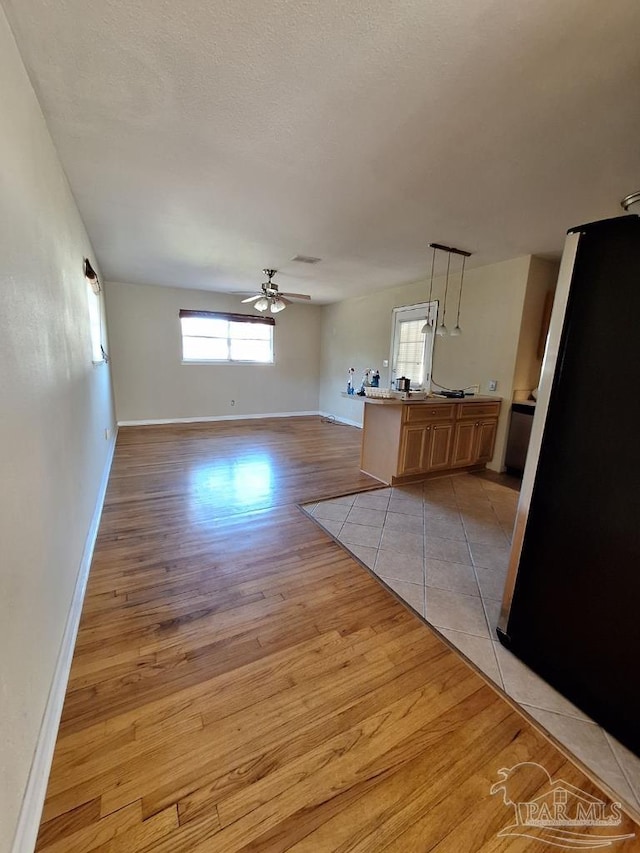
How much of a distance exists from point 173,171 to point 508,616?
128 inches

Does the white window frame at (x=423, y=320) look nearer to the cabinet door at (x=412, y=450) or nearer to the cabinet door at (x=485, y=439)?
the cabinet door at (x=485, y=439)

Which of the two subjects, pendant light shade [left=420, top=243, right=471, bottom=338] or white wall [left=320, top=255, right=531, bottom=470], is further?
white wall [left=320, top=255, right=531, bottom=470]

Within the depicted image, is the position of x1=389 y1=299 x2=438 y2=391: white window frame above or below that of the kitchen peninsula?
above

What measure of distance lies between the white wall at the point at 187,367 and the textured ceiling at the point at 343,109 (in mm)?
3239

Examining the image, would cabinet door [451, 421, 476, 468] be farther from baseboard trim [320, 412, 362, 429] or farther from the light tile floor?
baseboard trim [320, 412, 362, 429]

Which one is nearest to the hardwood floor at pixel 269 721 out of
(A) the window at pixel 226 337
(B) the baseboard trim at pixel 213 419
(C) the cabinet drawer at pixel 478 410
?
(C) the cabinet drawer at pixel 478 410

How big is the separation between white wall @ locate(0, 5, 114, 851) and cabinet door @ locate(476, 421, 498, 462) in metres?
4.04

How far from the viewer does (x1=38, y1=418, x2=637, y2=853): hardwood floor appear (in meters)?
1.00

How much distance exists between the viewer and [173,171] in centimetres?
222

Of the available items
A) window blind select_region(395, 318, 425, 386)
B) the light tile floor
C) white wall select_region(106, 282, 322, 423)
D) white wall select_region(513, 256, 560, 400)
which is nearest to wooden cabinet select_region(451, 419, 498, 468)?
the light tile floor

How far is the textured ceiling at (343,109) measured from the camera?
1.20m

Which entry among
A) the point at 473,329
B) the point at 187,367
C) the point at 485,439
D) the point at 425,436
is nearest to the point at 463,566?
the point at 425,436

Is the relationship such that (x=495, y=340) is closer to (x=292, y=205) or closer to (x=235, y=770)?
(x=292, y=205)

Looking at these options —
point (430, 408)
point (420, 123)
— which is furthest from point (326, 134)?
point (430, 408)
